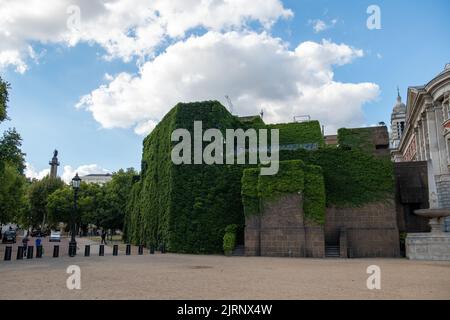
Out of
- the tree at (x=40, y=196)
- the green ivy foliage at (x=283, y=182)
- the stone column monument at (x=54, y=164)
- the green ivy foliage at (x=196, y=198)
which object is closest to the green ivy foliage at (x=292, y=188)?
the green ivy foliage at (x=283, y=182)

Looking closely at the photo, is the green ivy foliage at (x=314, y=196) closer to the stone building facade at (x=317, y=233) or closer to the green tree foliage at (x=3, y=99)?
the stone building facade at (x=317, y=233)

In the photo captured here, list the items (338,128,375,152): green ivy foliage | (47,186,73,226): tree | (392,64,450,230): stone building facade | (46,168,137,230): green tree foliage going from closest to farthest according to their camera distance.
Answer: (338,128,375,152): green ivy foliage < (392,64,450,230): stone building facade < (46,168,137,230): green tree foliage < (47,186,73,226): tree

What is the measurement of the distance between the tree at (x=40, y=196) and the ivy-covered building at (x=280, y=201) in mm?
41619

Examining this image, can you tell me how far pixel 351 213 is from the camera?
25.2 m

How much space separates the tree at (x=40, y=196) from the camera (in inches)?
2544

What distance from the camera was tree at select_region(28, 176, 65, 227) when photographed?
212 ft

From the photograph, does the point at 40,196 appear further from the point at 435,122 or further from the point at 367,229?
the point at 435,122

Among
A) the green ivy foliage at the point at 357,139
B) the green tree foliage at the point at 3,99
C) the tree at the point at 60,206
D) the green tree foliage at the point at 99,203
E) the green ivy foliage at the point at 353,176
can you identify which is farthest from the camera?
the tree at the point at 60,206

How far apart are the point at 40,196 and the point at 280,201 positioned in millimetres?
55716

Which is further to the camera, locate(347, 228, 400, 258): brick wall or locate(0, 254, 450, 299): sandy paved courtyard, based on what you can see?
locate(347, 228, 400, 258): brick wall

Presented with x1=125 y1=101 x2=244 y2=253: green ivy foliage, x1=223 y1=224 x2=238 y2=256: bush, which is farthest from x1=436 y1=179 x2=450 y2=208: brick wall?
x1=223 y1=224 x2=238 y2=256: bush

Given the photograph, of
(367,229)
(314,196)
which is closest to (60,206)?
(314,196)

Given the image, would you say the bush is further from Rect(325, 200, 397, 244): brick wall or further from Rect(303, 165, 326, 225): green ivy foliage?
Rect(325, 200, 397, 244): brick wall

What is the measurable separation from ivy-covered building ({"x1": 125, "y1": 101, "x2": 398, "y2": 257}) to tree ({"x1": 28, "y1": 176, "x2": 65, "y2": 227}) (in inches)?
1639
